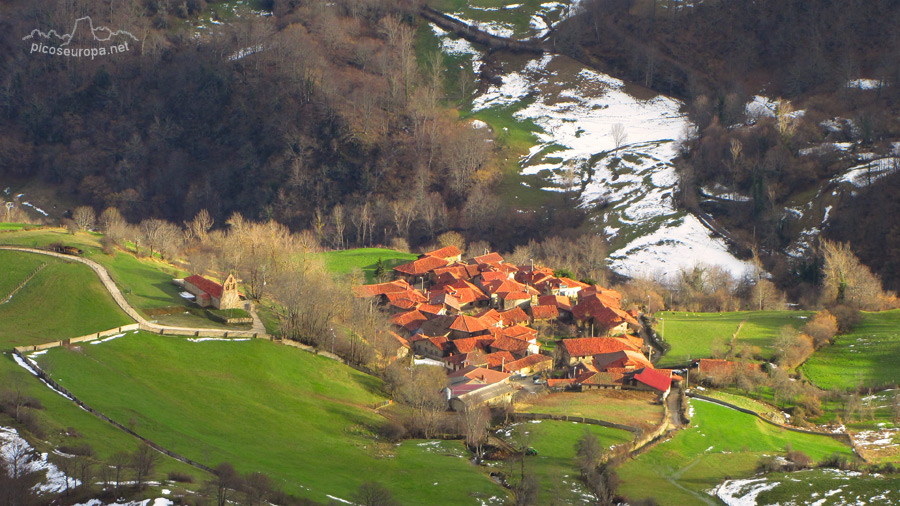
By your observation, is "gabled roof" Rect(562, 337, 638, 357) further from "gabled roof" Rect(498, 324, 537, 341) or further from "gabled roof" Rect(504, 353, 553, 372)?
"gabled roof" Rect(498, 324, 537, 341)

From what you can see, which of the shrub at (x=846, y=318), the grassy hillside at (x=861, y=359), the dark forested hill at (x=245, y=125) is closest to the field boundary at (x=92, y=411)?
the grassy hillside at (x=861, y=359)

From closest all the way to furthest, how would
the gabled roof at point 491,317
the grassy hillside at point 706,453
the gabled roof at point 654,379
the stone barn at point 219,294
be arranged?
the grassy hillside at point 706,453, the gabled roof at point 654,379, the stone barn at point 219,294, the gabled roof at point 491,317

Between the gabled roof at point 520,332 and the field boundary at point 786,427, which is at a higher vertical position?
the gabled roof at point 520,332

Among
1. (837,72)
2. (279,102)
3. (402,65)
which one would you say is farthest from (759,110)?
(279,102)

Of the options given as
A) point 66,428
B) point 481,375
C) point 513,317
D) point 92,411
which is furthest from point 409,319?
point 66,428

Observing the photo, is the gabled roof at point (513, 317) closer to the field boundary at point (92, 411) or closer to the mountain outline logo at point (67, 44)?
the field boundary at point (92, 411)


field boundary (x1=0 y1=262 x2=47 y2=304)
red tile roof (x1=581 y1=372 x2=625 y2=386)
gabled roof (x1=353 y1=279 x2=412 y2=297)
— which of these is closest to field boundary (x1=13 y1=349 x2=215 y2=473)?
field boundary (x1=0 y1=262 x2=47 y2=304)
